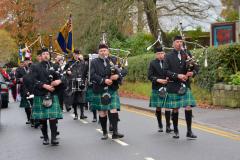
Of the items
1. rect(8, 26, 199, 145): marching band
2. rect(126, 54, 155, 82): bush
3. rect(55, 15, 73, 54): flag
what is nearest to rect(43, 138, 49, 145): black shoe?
rect(8, 26, 199, 145): marching band

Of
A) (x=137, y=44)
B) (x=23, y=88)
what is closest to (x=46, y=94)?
(x=23, y=88)

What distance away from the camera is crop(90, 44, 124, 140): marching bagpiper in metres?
10.1

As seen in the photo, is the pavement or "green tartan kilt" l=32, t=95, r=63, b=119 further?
the pavement

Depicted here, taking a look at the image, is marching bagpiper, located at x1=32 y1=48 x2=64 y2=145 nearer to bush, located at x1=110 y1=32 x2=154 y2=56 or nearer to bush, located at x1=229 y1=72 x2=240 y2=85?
bush, located at x1=229 y1=72 x2=240 y2=85

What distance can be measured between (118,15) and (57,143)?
1852 centimetres

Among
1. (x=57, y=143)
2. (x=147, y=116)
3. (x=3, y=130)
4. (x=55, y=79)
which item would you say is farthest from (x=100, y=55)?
(x=147, y=116)

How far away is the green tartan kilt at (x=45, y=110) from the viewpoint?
987 cm

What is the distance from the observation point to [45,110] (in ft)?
32.4

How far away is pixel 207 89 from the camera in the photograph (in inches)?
676

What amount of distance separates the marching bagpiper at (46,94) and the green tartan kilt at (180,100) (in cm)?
209

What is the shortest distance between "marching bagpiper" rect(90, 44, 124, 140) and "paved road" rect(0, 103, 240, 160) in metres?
0.49

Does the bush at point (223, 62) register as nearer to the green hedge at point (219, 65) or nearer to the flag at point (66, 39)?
the green hedge at point (219, 65)

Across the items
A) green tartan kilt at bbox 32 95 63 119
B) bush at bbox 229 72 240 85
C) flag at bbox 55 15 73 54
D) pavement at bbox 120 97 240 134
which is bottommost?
pavement at bbox 120 97 240 134

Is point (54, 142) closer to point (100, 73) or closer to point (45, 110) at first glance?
point (45, 110)
